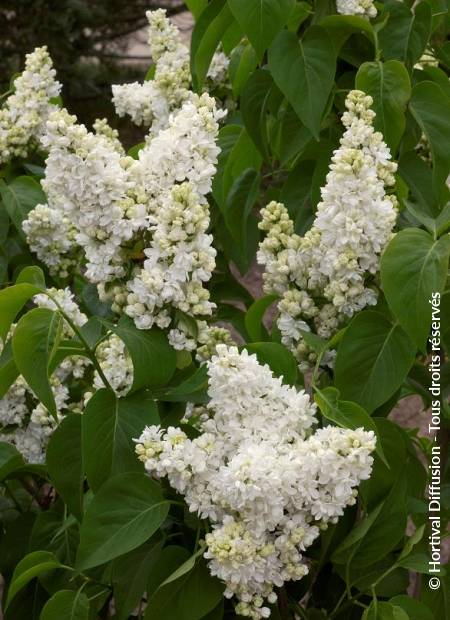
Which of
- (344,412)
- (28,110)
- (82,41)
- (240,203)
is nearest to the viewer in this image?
(344,412)

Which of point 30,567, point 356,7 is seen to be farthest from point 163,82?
point 30,567

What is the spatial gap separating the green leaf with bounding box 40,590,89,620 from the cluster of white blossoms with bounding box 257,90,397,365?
452 mm

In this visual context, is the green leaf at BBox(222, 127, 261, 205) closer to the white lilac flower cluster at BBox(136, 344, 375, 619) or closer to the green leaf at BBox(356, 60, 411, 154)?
the green leaf at BBox(356, 60, 411, 154)

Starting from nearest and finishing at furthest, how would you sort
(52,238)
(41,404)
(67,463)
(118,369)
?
(67,463), (118,369), (41,404), (52,238)

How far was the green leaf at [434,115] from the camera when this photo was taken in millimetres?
1774

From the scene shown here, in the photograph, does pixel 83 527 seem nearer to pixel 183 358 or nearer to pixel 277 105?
pixel 183 358

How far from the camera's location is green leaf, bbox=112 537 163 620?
1.46m

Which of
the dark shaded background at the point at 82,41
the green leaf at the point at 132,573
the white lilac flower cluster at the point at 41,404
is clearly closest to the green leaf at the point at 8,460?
the white lilac flower cluster at the point at 41,404

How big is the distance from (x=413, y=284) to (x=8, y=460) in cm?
68

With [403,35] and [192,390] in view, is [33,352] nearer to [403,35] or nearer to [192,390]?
[192,390]

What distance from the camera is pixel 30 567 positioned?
1511 mm

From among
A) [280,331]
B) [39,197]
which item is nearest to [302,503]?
[280,331]

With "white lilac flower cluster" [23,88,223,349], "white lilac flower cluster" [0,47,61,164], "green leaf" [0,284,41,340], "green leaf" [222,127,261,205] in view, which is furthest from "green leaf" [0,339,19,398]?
"white lilac flower cluster" [0,47,61,164]

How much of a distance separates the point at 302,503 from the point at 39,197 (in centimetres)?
113
